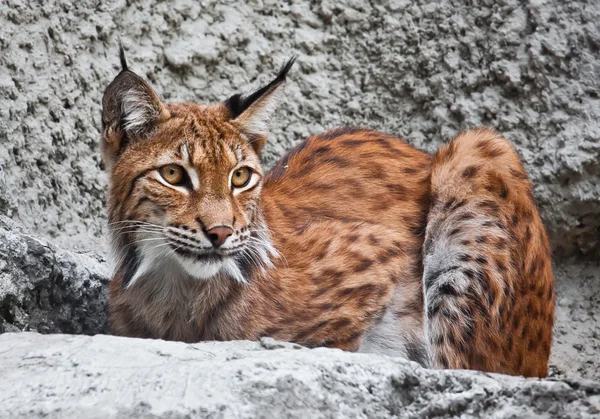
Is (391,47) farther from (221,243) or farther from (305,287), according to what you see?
(221,243)

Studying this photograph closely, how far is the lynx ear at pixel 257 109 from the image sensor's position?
4.74 meters

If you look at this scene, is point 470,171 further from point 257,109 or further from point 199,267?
point 199,267

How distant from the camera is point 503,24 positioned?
6723 mm

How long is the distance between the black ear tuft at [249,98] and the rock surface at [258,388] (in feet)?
5.24

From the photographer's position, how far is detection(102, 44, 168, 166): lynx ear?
4465 mm

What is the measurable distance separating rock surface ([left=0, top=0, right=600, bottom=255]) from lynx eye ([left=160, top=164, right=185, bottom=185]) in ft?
5.35

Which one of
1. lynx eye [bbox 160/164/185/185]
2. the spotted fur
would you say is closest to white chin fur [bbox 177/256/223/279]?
lynx eye [bbox 160/164/185/185]

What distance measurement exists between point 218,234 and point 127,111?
0.77 meters

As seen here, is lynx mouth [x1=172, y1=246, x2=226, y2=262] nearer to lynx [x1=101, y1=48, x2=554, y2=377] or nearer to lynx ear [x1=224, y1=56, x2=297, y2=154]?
lynx [x1=101, y1=48, x2=554, y2=377]

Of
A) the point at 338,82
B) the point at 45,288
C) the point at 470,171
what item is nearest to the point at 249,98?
the point at 470,171

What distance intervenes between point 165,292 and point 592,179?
327 centimetres

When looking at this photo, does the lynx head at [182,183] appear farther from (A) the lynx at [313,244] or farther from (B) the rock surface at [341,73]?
(B) the rock surface at [341,73]

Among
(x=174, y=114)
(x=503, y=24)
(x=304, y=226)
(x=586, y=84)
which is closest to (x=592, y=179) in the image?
(x=586, y=84)

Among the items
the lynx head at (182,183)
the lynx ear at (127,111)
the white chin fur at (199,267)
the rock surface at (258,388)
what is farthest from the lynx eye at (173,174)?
the rock surface at (258,388)
